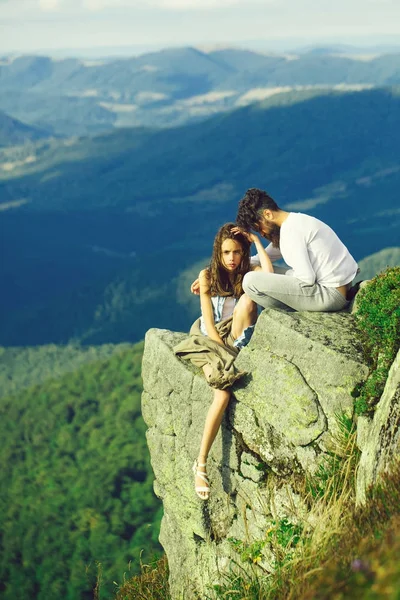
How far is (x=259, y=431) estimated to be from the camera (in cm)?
967

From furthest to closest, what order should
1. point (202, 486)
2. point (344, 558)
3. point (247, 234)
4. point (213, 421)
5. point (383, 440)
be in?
point (247, 234) < point (202, 486) < point (213, 421) < point (383, 440) < point (344, 558)

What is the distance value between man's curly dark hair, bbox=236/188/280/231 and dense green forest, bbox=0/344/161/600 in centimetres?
4640

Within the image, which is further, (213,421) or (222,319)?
(222,319)

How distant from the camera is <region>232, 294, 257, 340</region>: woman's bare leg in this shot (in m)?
10.5

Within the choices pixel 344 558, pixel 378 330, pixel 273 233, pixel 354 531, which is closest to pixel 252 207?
pixel 273 233

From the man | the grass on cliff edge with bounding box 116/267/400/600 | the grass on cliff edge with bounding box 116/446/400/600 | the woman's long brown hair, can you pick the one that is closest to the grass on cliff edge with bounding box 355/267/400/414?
the grass on cliff edge with bounding box 116/267/400/600

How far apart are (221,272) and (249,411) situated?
6.61 ft

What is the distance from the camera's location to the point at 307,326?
9789mm

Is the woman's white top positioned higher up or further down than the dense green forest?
higher up

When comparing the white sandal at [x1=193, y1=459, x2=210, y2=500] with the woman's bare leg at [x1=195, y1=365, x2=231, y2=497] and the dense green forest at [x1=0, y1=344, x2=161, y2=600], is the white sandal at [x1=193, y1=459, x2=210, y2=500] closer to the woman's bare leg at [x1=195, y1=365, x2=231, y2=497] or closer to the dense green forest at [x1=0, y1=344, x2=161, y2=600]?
the woman's bare leg at [x1=195, y1=365, x2=231, y2=497]

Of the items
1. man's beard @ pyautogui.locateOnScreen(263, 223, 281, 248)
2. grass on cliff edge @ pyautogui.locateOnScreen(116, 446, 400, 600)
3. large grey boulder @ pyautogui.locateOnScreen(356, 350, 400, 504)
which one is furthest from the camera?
man's beard @ pyautogui.locateOnScreen(263, 223, 281, 248)

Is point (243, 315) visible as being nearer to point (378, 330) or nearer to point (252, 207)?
point (252, 207)

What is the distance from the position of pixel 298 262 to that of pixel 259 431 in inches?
84.4

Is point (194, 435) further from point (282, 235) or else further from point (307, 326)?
point (282, 235)
